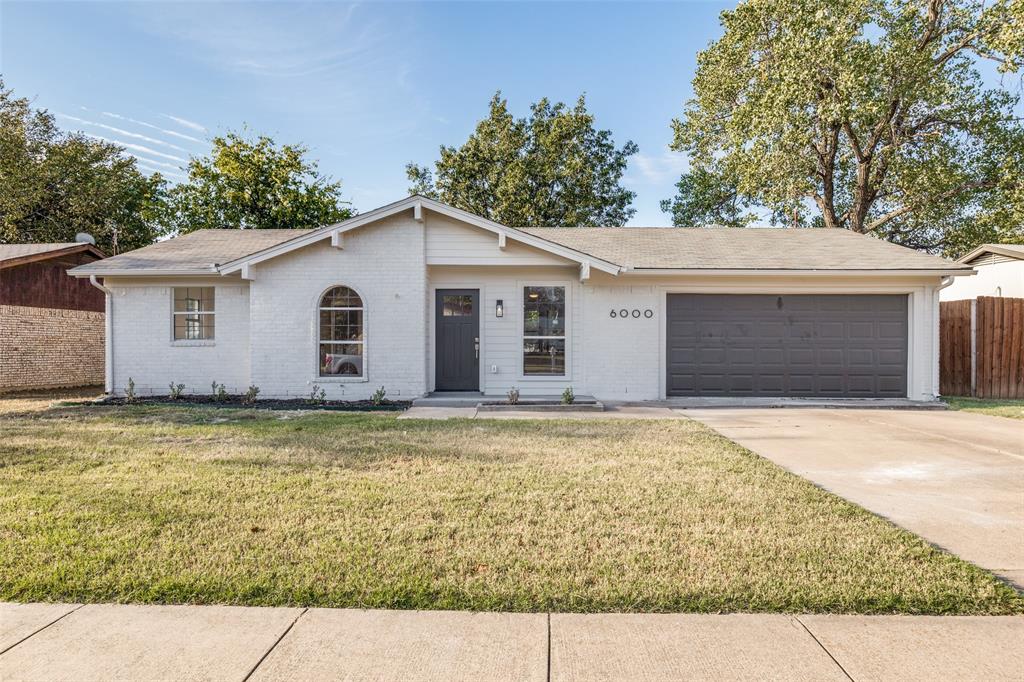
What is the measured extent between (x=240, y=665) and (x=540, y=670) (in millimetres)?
1267

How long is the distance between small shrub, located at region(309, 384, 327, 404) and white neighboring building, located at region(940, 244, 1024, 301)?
16108mm

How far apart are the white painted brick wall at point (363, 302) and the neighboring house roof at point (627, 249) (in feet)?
1.28

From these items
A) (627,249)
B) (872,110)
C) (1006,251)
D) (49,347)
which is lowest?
(49,347)

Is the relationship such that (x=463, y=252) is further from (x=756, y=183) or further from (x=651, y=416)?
(x=756, y=183)

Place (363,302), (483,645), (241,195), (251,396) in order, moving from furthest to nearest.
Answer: (241,195) → (363,302) → (251,396) → (483,645)

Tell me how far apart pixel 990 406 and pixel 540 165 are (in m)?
20.1

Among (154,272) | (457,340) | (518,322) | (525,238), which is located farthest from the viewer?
(457,340)

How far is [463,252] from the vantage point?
36.4 feet

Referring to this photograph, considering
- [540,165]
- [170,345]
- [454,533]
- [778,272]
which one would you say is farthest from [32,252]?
[540,165]

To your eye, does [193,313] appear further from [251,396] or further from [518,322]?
[518,322]

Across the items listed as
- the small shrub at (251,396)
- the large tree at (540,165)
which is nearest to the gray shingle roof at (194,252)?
the small shrub at (251,396)

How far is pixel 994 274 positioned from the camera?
14.4 meters

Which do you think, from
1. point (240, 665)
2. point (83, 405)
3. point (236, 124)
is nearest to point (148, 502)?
point (240, 665)

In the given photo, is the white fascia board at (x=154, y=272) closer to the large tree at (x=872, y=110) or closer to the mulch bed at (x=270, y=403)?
the mulch bed at (x=270, y=403)
